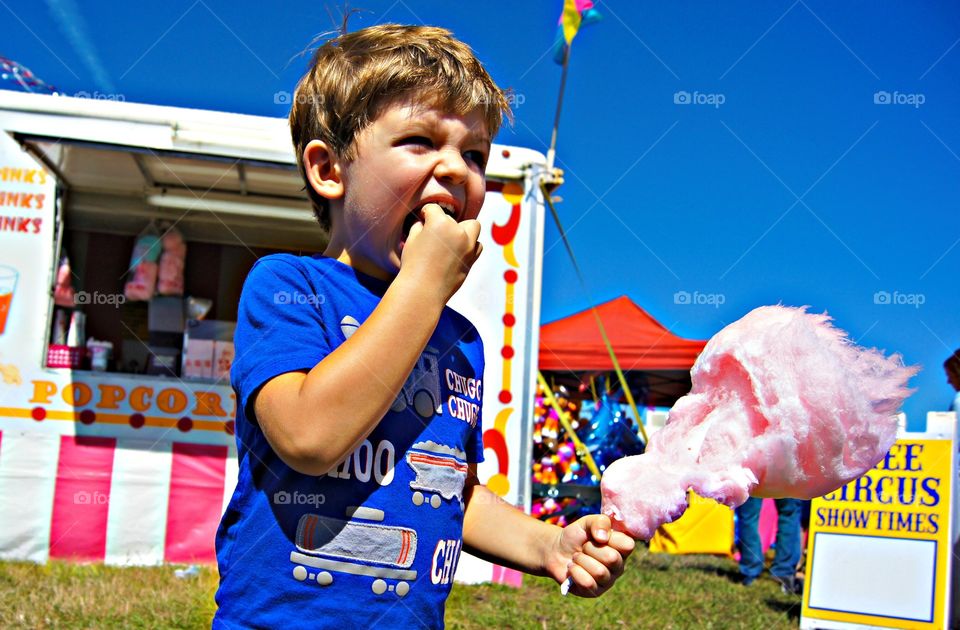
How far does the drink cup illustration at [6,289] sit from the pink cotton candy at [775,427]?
525cm

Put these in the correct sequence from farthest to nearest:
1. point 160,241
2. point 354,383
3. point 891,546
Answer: point 160,241 < point 891,546 < point 354,383

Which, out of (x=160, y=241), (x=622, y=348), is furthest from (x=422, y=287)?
(x=622, y=348)

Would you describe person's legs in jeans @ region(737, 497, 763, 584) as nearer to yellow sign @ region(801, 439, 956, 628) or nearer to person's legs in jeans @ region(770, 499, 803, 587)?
person's legs in jeans @ region(770, 499, 803, 587)

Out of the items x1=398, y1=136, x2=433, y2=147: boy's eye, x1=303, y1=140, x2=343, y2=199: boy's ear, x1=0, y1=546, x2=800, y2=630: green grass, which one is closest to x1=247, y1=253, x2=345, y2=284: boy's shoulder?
x1=303, y1=140, x2=343, y2=199: boy's ear

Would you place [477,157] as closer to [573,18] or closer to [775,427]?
[775,427]

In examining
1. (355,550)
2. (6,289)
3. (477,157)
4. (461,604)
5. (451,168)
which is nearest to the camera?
(355,550)

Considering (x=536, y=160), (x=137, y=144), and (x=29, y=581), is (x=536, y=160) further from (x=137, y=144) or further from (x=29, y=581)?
(x=29, y=581)

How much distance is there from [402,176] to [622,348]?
323 inches

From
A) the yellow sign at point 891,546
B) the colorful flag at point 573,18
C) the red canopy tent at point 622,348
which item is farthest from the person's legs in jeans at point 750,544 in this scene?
the colorful flag at point 573,18

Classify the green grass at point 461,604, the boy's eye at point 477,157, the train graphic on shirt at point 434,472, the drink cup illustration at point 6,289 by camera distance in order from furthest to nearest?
the drink cup illustration at point 6,289 < the green grass at point 461,604 < the boy's eye at point 477,157 < the train graphic on shirt at point 434,472

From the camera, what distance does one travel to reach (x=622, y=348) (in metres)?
9.31

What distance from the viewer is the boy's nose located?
131cm

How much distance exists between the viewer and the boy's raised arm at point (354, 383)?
3.50ft

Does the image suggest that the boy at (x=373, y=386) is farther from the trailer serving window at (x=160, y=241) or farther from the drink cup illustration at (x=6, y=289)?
the drink cup illustration at (x=6, y=289)
